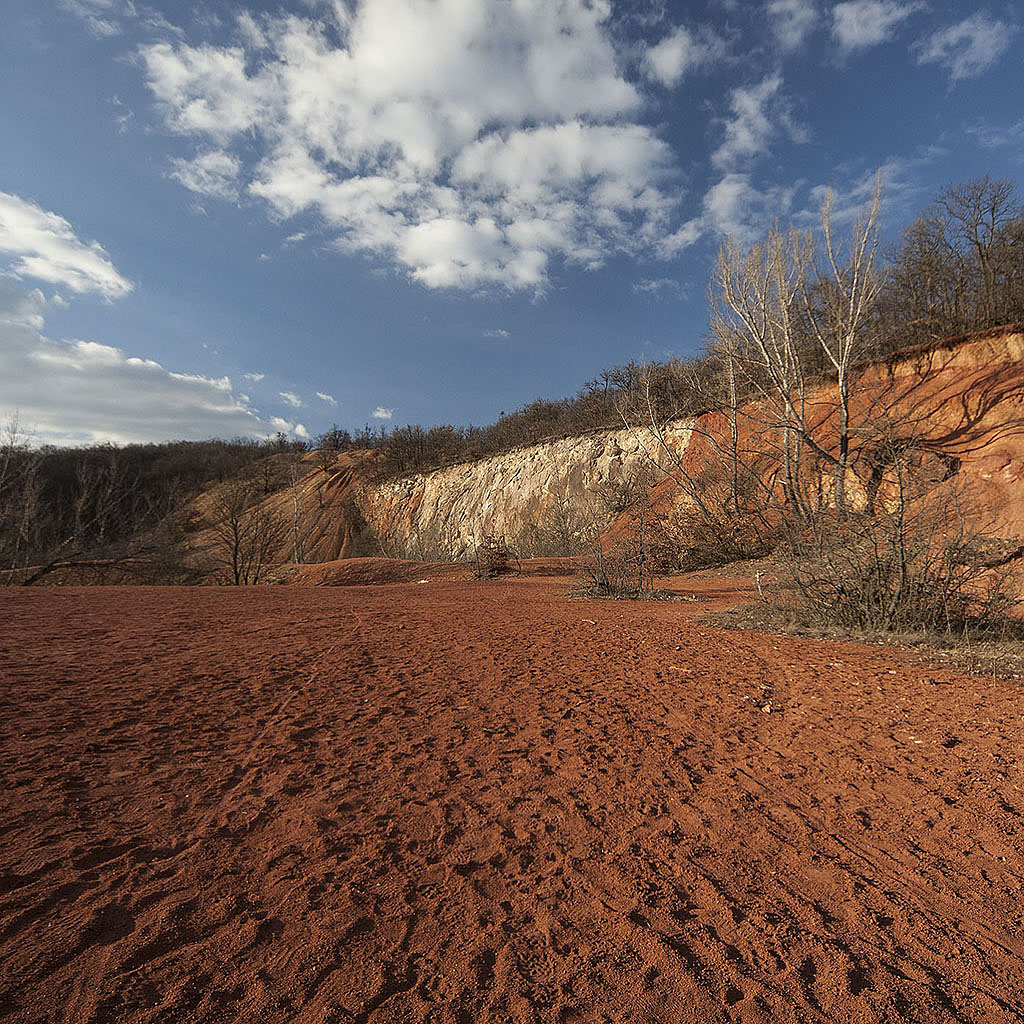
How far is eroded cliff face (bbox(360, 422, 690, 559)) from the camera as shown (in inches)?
886

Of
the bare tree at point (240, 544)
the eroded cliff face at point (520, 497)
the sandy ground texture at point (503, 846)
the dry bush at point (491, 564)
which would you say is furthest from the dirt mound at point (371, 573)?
the sandy ground texture at point (503, 846)

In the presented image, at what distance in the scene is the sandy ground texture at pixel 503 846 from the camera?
1.48 meters

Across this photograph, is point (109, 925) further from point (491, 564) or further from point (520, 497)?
point (520, 497)

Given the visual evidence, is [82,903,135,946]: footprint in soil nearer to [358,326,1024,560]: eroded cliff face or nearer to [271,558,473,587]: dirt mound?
[358,326,1024,560]: eroded cliff face

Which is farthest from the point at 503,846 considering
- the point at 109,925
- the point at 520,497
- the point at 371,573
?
the point at 520,497

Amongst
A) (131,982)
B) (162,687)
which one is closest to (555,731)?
(131,982)

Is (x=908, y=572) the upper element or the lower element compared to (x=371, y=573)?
upper

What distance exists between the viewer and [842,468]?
12.2 metres

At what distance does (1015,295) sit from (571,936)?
23280mm

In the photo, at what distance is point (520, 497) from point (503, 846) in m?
24.4

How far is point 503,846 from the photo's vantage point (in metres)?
2.14

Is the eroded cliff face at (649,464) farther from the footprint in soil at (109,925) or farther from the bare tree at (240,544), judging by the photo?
the bare tree at (240,544)

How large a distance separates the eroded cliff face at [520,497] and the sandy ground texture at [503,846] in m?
16.5

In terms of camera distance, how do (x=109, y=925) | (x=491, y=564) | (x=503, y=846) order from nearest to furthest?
(x=109, y=925)
(x=503, y=846)
(x=491, y=564)
